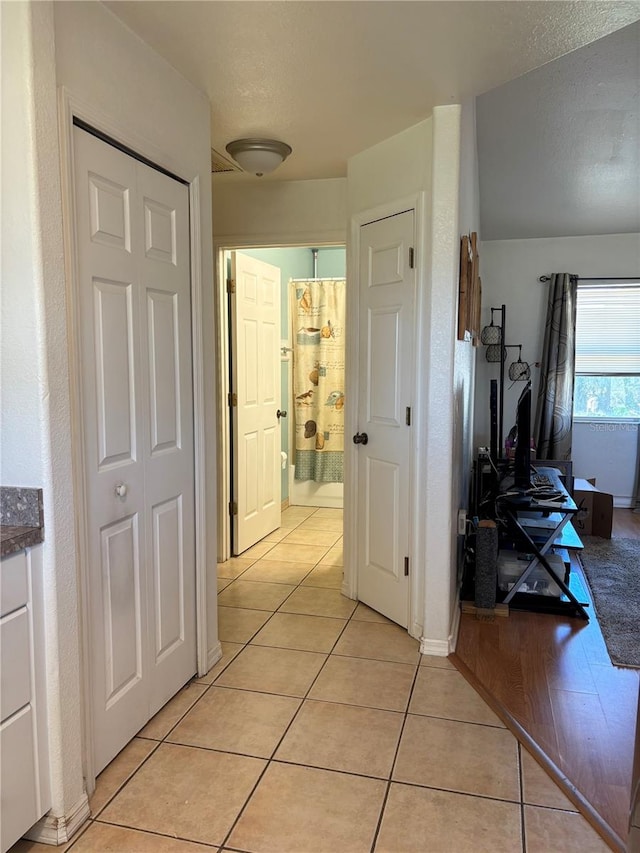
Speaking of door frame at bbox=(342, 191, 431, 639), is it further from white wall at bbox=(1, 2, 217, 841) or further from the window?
the window

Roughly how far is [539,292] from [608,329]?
70 centimetres

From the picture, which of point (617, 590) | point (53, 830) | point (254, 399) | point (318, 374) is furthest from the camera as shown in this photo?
point (318, 374)

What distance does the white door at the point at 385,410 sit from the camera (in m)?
2.97

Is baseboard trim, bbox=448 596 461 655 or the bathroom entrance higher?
the bathroom entrance

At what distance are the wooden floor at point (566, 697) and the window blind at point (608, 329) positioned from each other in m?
3.23

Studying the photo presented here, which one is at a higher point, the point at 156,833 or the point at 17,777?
the point at 17,777

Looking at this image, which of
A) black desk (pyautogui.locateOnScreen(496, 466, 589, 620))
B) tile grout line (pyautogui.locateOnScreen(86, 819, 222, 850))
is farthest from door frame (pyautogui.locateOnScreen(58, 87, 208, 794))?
black desk (pyautogui.locateOnScreen(496, 466, 589, 620))

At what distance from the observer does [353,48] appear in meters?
2.08

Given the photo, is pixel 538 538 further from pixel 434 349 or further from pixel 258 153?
pixel 258 153

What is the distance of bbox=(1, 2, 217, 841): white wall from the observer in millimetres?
1544

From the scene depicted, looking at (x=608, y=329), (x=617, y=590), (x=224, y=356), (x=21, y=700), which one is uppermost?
(x=608, y=329)

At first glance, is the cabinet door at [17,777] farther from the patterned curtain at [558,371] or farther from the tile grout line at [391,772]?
the patterned curtain at [558,371]

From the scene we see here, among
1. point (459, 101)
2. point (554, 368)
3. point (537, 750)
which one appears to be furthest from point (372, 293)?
Answer: point (554, 368)

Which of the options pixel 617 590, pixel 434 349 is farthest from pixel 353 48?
pixel 617 590
